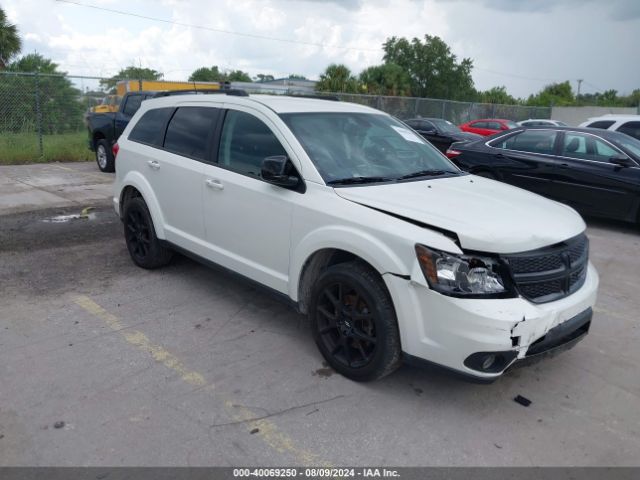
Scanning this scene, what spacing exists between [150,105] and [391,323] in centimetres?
372

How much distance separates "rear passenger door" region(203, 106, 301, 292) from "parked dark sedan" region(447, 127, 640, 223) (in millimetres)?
6037

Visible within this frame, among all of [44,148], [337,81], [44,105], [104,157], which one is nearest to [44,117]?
[44,105]

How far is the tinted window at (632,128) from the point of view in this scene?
1236cm

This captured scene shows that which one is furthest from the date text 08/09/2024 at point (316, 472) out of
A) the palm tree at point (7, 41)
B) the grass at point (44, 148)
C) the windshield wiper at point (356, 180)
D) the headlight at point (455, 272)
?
the palm tree at point (7, 41)

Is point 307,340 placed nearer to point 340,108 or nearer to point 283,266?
point 283,266

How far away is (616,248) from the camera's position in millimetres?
7508

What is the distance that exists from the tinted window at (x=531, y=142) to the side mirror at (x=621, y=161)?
3.11 feet

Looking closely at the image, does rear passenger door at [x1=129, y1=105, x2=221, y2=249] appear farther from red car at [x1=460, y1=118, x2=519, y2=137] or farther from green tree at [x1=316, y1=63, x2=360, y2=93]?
green tree at [x1=316, y1=63, x2=360, y2=93]

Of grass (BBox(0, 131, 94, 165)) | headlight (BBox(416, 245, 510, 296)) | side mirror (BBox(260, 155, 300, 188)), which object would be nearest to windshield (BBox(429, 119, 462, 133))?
grass (BBox(0, 131, 94, 165))

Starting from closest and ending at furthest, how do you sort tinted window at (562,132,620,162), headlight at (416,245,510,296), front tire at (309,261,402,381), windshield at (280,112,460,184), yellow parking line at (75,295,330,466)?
1. yellow parking line at (75,295,330,466)
2. headlight at (416,245,510,296)
3. front tire at (309,261,402,381)
4. windshield at (280,112,460,184)
5. tinted window at (562,132,620,162)

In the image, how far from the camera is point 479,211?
3465mm

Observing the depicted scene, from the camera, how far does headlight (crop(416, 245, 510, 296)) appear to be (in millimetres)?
3104

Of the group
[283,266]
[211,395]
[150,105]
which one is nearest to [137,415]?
[211,395]

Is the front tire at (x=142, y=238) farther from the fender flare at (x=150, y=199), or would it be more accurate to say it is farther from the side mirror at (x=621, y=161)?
the side mirror at (x=621, y=161)
